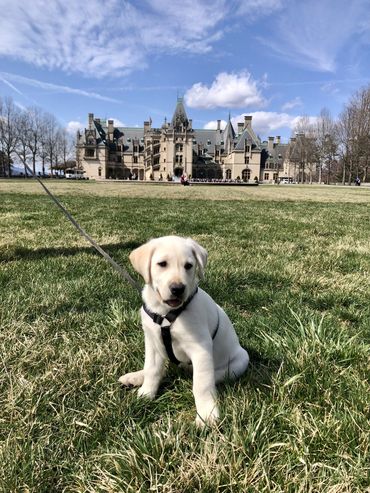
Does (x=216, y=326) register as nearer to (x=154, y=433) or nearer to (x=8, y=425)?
(x=154, y=433)

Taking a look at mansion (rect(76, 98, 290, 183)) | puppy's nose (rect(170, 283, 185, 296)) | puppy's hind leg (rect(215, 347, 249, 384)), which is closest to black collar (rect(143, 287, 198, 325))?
puppy's nose (rect(170, 283, 185, 296))

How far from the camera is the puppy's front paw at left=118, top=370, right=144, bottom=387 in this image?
2.49 m

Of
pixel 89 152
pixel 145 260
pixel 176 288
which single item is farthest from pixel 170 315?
pixel 89 152

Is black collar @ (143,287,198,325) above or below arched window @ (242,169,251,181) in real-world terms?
below

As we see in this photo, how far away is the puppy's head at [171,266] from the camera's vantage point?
2131 mm

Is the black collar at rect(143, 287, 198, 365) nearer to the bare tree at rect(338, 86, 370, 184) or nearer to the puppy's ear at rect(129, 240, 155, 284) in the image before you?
the puppy's ear at rect(129, 240, 155, 284)

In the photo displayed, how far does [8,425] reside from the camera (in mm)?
2020

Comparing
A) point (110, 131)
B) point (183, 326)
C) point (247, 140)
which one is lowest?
point (183, 326)

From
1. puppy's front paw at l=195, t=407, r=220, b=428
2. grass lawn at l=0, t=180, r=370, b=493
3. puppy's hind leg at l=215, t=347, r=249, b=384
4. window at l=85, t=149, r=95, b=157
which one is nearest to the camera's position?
grass lawn at l=0, t=180, r=370, b=493

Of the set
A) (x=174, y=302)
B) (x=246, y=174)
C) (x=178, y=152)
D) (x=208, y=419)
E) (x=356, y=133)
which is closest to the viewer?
(x=208, y=419)

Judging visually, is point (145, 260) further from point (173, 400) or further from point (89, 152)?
point (89, 152)

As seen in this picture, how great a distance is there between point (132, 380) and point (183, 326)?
2.15 feet

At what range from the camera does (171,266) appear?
7.32ft

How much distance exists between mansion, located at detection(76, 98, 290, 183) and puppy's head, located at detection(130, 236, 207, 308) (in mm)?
104665
